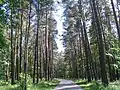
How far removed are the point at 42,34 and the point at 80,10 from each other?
18025 millimetres

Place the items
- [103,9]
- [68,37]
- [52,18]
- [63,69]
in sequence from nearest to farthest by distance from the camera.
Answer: [103,9] → [52,18] → [68,37] → [63,69]

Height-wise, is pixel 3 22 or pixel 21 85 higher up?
pixel 3 22

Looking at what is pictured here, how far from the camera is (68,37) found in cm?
5528

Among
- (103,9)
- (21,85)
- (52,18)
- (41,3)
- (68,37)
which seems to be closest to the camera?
(21,85)

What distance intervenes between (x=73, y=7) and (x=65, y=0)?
3.27 m

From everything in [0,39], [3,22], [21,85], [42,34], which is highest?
[42,34]

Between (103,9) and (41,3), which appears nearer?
Result: (41,3)

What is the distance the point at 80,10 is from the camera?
30.7 metres

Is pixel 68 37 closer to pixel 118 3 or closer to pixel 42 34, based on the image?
pixel 42 34

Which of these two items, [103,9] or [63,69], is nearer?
[103,9]

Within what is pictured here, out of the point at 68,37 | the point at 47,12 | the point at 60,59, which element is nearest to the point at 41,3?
the point at 47,12

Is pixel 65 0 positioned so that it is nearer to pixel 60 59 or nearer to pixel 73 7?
pixel 73 7

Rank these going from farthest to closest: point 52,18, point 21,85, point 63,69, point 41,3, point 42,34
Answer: point 63,69
point 42,34
point 52,18
point 41,3
point 21,85

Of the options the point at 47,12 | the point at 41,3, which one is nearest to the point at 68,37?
the point at 47,12
